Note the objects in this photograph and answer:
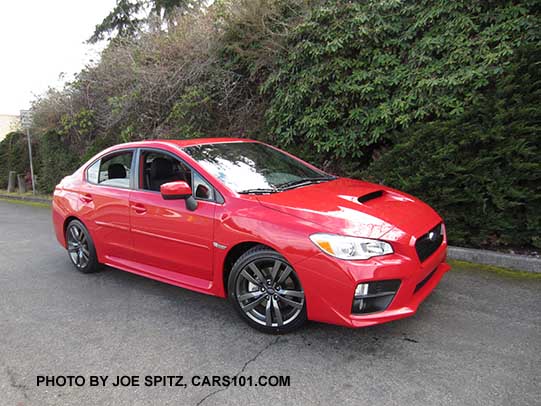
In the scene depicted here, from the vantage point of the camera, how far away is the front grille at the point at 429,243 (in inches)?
115

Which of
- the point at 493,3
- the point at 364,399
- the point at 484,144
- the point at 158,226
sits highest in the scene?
the point at 493,3

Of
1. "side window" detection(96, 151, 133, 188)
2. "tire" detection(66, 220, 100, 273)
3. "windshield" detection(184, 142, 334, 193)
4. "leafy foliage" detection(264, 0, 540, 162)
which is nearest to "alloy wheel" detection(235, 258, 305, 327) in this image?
"windshield" detection(184, 142, 334, 193)

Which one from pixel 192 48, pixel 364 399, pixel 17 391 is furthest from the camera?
pixel 192 48

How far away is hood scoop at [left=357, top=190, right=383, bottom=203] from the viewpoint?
3.28 metres

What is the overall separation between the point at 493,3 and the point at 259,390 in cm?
526

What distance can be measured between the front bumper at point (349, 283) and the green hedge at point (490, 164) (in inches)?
90.7

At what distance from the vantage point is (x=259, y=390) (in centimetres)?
244

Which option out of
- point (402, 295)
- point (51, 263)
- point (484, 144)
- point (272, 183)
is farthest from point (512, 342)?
point (51, 263)

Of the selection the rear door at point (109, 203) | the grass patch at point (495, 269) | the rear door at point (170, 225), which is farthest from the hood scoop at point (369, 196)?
the rear door at point (109, 203)

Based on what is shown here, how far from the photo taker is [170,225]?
3520mm

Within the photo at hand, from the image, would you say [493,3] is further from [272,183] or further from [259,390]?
[259,390]

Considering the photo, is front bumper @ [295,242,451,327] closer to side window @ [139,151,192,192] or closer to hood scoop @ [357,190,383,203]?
hood scoop @ [357,190,383,203]

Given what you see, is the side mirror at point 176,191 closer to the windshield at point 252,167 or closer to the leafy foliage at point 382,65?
the windshield at point 252,167

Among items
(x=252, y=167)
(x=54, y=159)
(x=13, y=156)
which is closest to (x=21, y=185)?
(x=13, y=156)
